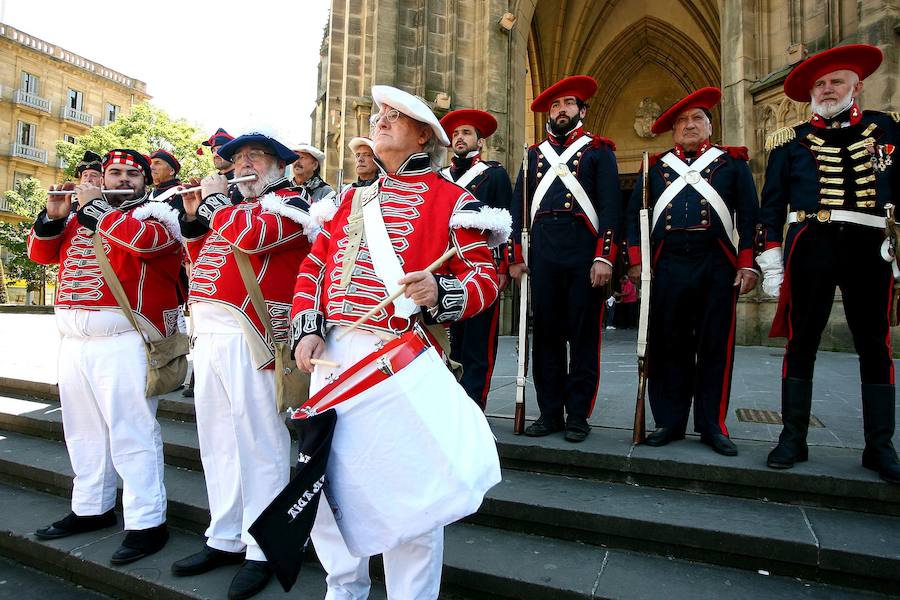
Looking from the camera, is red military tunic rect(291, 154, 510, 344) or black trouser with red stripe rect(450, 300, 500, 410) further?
black trouser with red stripe rect(450, 300, 500, 410)

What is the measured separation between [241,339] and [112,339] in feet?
3.45

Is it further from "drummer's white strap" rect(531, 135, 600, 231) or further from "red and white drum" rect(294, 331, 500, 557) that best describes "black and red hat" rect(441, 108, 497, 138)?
"red and white drum" rect(294, 331, 500, 557)

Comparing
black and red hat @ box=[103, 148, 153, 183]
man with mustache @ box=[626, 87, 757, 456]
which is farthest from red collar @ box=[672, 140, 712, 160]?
black and red hat @ box=[103, 148, 153, 183]

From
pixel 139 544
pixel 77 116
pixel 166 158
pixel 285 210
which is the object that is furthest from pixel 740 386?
pixel 77 116

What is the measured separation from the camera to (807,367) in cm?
334

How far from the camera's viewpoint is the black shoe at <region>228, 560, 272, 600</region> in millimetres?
2689

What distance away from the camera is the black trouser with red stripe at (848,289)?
126 inches

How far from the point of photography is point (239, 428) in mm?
2787

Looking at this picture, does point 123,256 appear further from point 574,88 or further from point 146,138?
point 146,138

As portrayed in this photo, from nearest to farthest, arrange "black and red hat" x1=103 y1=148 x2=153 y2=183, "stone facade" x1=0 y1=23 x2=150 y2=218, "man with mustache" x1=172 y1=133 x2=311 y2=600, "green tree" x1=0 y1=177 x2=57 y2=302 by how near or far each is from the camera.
Result: "man with mustache" x1=172 y1=133 x2=311 y2=600 < "black and red hat" x1=103 y1=148 x2=153 y2=183 < "green tree" x1=0 y1=177 x2=57 y2=302 < "stone facade" x1=0 y1=23 x2=150 y2=218

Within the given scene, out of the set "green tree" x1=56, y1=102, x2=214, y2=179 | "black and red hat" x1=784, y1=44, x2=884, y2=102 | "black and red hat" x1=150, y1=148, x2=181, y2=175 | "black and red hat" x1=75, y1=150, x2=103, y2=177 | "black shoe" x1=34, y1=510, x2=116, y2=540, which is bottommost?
"black shoe" x1=34, y1=510, x2=116, y2=540

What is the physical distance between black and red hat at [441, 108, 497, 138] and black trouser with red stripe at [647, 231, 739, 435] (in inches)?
71.6

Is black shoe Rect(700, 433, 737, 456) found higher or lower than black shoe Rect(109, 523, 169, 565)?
higher

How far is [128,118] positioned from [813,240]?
3440 cm
